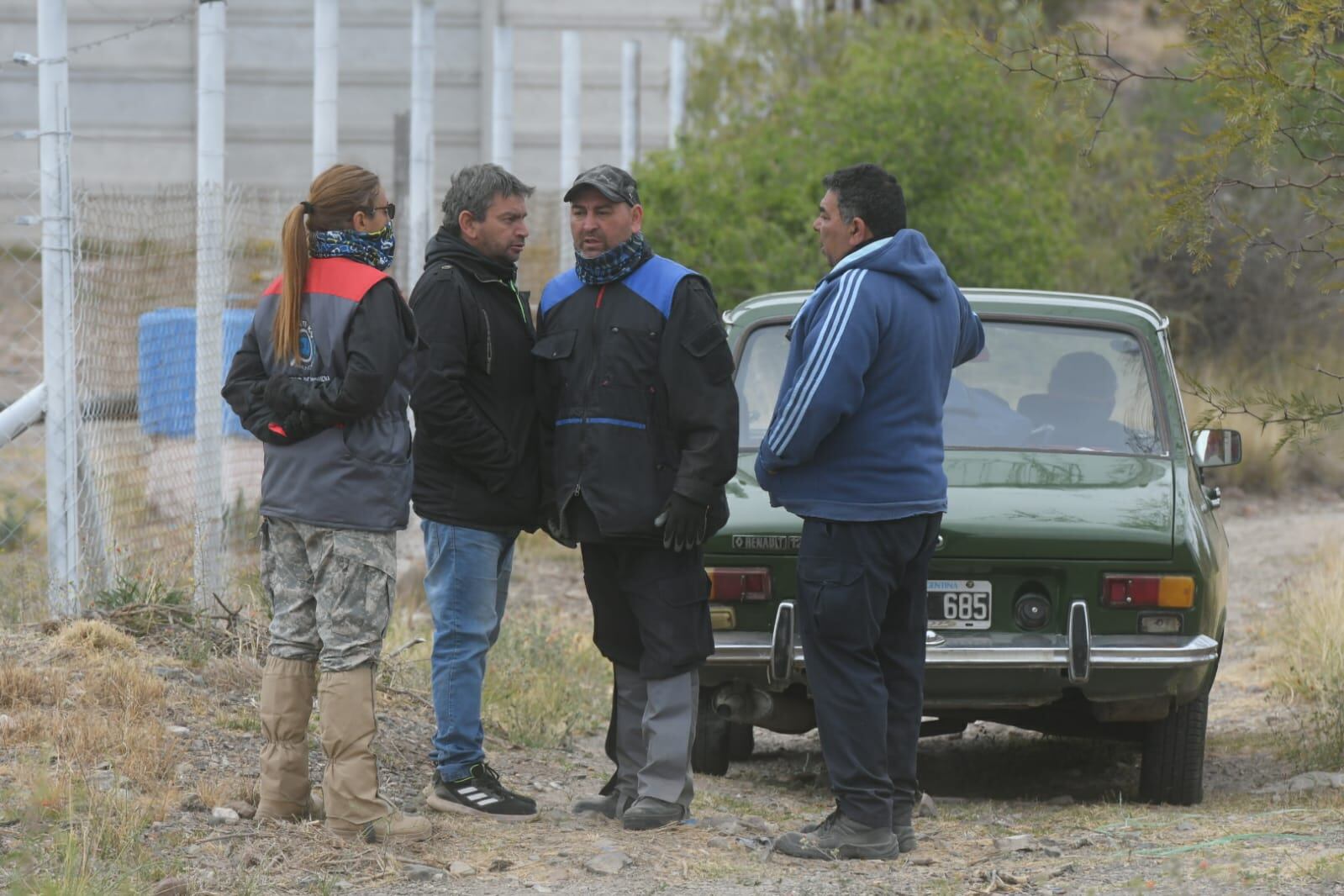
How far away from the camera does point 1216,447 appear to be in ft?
21.6

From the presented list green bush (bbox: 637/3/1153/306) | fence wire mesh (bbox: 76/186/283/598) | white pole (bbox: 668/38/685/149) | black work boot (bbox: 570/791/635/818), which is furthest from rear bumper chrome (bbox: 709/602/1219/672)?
white pole (bbox: 668/38/685/149)

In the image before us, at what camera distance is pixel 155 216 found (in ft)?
26.4

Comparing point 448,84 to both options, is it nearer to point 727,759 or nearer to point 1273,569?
point 1273,569

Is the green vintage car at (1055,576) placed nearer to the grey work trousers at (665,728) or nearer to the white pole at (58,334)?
the grey work trousers at (665,728)

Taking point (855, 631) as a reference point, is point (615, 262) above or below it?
above

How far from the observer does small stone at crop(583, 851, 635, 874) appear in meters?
4.88

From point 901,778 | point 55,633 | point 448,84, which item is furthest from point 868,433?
point 448,84

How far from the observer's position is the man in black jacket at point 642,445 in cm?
515

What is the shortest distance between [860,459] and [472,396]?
118 centimetres

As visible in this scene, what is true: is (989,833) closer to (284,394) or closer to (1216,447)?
(1216,447)

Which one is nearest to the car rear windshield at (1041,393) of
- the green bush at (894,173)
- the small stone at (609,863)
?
the small stone at (609,863)

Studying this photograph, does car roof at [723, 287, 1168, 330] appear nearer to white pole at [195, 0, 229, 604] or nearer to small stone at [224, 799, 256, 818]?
white pole at [195, 0, 229, 604]

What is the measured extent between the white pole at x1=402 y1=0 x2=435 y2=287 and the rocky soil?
3.76 metres

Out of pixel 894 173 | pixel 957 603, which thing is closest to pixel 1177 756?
pixel 957 603
